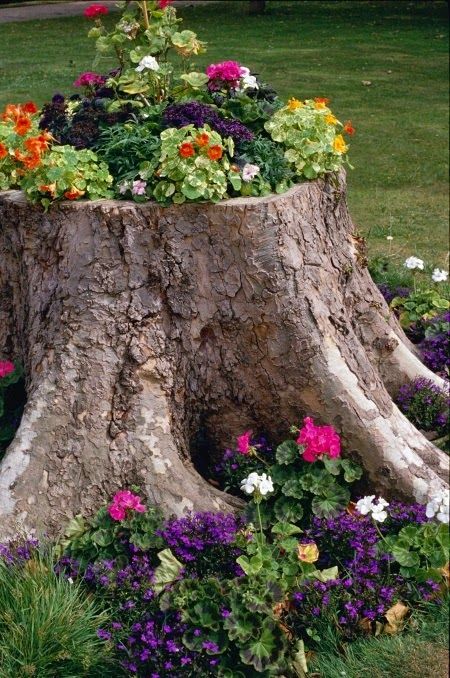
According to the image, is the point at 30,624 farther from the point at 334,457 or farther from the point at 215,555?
the point at 334,457

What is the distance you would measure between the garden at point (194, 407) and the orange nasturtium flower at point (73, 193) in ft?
0.04

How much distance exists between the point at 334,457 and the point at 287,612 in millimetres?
689

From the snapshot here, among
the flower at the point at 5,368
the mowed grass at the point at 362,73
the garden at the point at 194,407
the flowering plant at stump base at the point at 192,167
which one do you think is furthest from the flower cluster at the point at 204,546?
the mowed grass at the point at 362,73

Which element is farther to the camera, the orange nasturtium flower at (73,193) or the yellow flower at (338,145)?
the yellow flower at (338,145)

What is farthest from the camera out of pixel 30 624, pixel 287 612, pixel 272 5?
pixel 272 5

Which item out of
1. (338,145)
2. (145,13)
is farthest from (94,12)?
(338,145)

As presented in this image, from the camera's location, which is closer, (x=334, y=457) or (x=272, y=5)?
(x=334, y=457)

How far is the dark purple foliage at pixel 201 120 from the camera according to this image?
4.31 meters

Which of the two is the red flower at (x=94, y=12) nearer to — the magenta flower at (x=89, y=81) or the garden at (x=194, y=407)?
the garden at (x=194, y=407)

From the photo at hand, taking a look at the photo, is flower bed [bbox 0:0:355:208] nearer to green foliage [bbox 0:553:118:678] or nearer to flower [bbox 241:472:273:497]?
flower [bbox 241:472:273:497]

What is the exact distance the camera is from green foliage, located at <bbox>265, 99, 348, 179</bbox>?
4.38 meters

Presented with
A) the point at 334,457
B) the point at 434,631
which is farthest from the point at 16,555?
the point at 434,631

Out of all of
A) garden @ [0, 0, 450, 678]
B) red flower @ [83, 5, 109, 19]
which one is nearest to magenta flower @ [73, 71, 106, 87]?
garden @ [0, 0, 450, 678]

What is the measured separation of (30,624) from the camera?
11.1ft
